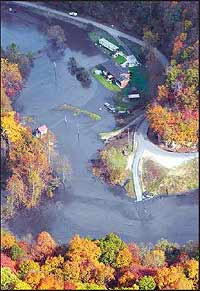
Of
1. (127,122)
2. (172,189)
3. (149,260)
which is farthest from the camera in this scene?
(127,122)

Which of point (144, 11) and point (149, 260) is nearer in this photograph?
point (149, 260)

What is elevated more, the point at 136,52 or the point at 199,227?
the point at 136,52

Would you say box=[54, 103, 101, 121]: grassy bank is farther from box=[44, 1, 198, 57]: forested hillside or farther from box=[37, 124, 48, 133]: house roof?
box=[44, 1, 198, 57]: forested hillside

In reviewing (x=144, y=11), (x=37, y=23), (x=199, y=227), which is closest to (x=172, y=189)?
(x=199, y=227)

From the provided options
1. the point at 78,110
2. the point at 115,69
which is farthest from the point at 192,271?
the point at 115,69

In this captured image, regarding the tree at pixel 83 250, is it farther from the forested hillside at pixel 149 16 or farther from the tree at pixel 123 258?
the forested hillside at pixel 149 16

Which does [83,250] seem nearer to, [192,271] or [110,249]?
[110,249]

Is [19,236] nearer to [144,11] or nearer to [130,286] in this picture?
[130,286]
